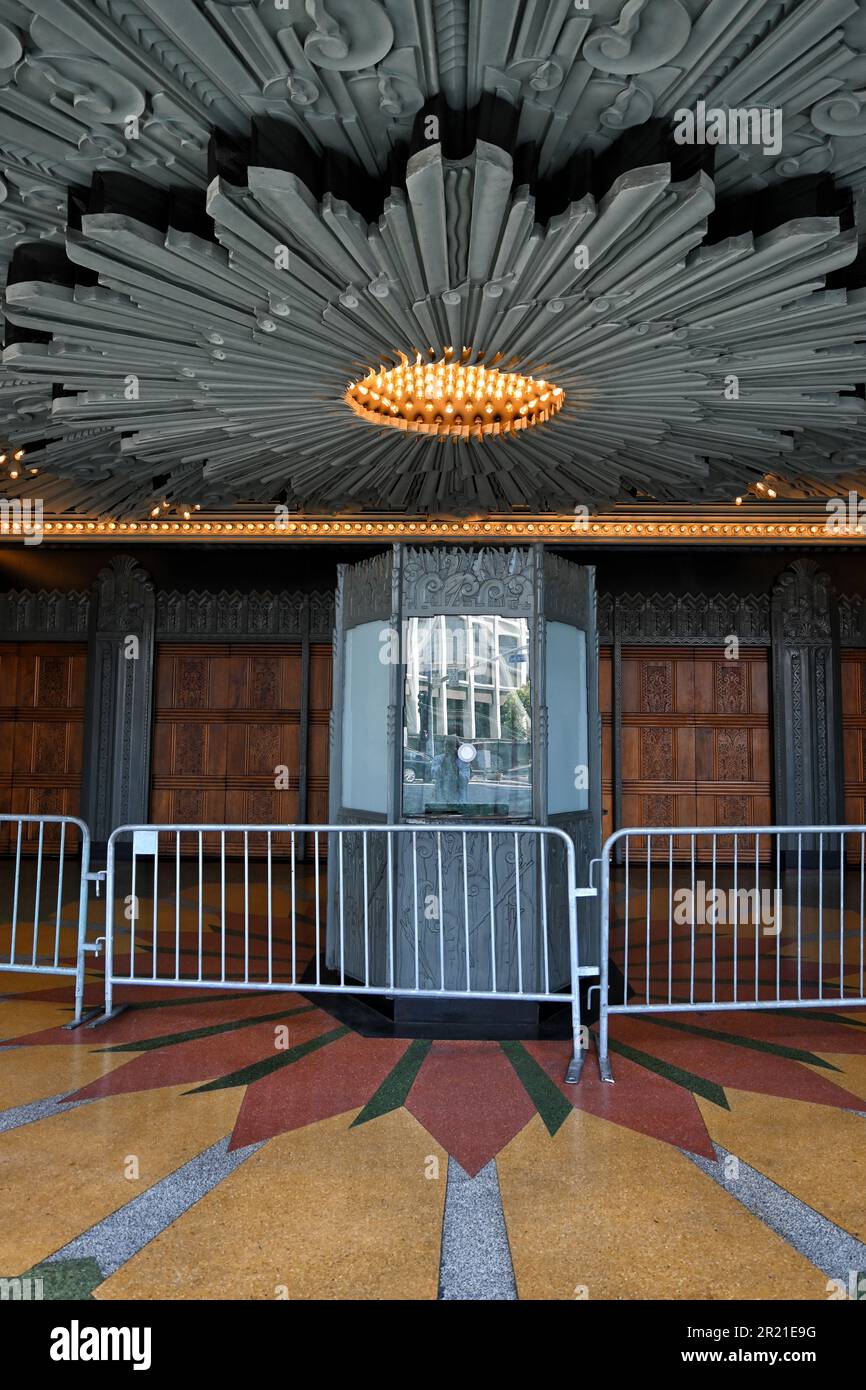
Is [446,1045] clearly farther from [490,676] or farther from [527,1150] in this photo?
[490,676]

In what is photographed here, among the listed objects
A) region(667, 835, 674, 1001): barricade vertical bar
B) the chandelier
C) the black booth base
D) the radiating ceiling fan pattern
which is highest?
the chandelier

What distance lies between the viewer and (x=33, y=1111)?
302 centimetres

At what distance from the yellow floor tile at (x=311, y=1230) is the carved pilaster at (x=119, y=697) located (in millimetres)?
7416

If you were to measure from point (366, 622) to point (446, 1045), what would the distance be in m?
2.27

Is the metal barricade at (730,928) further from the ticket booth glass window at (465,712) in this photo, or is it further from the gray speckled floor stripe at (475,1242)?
the gray speckled floor stripe at (475,1242)

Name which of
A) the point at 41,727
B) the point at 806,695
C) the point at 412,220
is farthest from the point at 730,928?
the point at 41,727

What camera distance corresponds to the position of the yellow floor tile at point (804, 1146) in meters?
2.44

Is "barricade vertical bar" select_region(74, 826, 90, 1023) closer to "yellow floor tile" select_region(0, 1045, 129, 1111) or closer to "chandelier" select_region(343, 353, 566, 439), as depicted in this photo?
"yellow floor tile" select_region(0, 1045, 129, 1111)

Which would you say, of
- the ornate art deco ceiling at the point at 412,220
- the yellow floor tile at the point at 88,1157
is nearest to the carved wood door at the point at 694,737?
the ornate art deco ceiling at the point at 412,220

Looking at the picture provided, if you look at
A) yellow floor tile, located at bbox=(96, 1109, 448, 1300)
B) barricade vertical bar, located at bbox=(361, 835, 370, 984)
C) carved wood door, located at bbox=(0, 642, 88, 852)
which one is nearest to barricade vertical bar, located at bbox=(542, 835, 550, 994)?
barricade vertical bar, located at bbox=(361, 835, 370, 984)

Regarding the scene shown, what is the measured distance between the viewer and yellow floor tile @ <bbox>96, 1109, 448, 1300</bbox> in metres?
1.98

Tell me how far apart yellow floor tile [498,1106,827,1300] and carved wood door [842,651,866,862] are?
8054mm

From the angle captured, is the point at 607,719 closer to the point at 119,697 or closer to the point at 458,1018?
the point at 119,697

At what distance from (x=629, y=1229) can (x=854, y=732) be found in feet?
28.8
